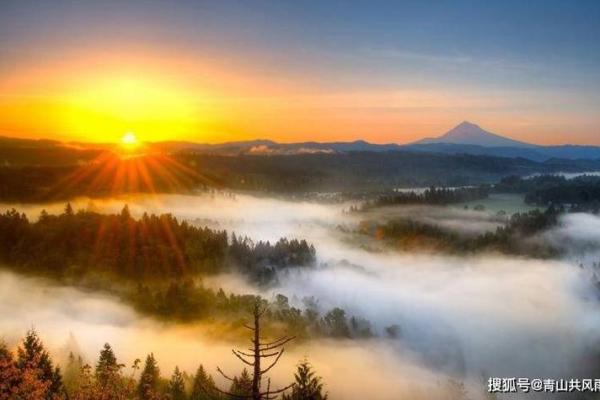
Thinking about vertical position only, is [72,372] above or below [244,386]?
below

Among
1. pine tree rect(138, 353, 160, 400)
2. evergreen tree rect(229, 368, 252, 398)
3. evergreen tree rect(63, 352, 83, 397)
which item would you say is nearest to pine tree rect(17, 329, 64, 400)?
pine tree rect(138, 353, 160, 400)

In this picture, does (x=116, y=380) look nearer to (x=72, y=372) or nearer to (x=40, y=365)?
(x=40, y=365)

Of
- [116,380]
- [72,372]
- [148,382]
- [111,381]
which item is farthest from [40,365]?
[72,372]

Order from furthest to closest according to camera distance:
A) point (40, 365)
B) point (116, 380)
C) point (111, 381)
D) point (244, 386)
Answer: point (40, 365), point (111, 381), point (116, 380), point (244, 386)

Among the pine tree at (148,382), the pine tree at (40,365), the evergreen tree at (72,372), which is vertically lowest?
the evergreen tree at (72,372)

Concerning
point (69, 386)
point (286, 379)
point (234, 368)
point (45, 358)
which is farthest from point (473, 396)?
point (45, 358)

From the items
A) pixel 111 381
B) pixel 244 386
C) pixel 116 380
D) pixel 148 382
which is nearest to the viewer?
pixel 244 386

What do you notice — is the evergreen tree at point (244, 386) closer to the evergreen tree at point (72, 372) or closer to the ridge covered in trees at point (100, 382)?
the ridge covered in trees at point (100, 382)

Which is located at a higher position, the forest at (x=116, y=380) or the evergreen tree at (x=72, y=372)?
the forest at (x=116, y=380)

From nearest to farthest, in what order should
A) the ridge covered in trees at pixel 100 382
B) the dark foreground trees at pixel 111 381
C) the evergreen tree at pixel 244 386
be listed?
the dark foreground trees at pixel 111 381
the evergreen tree at pixel 244 386
the ridge covered in trees at pixel 100 382

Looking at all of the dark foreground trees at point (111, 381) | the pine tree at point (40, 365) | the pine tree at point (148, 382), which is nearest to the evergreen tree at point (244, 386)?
the dark foreground trees at point (111, 381)

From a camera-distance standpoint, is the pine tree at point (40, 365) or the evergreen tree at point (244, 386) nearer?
the evergreen tree at point (244, 386)

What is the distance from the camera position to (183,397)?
120750mm

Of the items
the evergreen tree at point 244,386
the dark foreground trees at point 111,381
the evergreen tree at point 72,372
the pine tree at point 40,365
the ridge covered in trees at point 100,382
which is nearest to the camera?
the dark foreground trees at point 111,381
